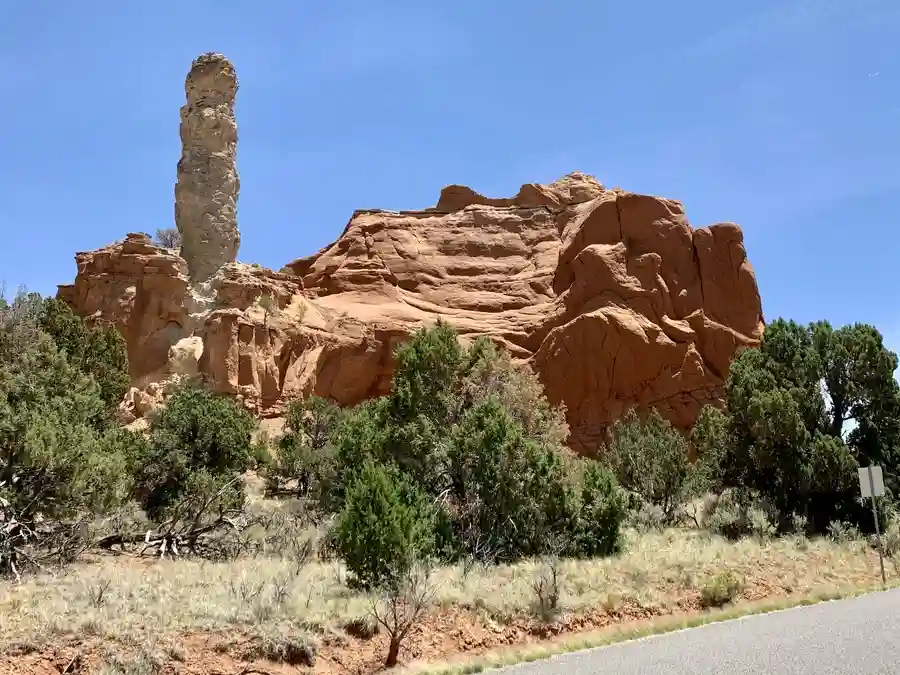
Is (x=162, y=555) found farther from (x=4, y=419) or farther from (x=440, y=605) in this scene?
(x=440, y=605)

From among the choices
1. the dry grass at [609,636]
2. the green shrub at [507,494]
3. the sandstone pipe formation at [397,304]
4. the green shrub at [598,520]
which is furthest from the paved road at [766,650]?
the sandstone pipe formation at [397,304]

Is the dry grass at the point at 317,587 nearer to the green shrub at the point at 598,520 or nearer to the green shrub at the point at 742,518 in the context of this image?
the green shrub at the point at 598,520

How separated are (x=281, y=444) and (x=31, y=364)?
13.7m

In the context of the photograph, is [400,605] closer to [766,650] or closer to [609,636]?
[609,636]

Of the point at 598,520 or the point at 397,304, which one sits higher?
the point at 397,304

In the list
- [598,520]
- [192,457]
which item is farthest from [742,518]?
[192,457]

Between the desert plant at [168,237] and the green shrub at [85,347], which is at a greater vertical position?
the desert plant at [168,237]

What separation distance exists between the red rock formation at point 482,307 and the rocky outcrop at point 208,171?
6.91ft

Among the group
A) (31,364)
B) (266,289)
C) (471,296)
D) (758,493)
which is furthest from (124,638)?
(471,296)

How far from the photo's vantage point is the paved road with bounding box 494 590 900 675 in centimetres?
791

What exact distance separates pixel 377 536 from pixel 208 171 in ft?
117

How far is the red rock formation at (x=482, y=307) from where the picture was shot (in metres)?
39.7

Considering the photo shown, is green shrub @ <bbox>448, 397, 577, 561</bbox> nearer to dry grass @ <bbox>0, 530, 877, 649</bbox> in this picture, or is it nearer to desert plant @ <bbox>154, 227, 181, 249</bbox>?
dry grass @ <bbox>0, 530, 877, 649</bbox>

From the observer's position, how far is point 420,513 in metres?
14.3
